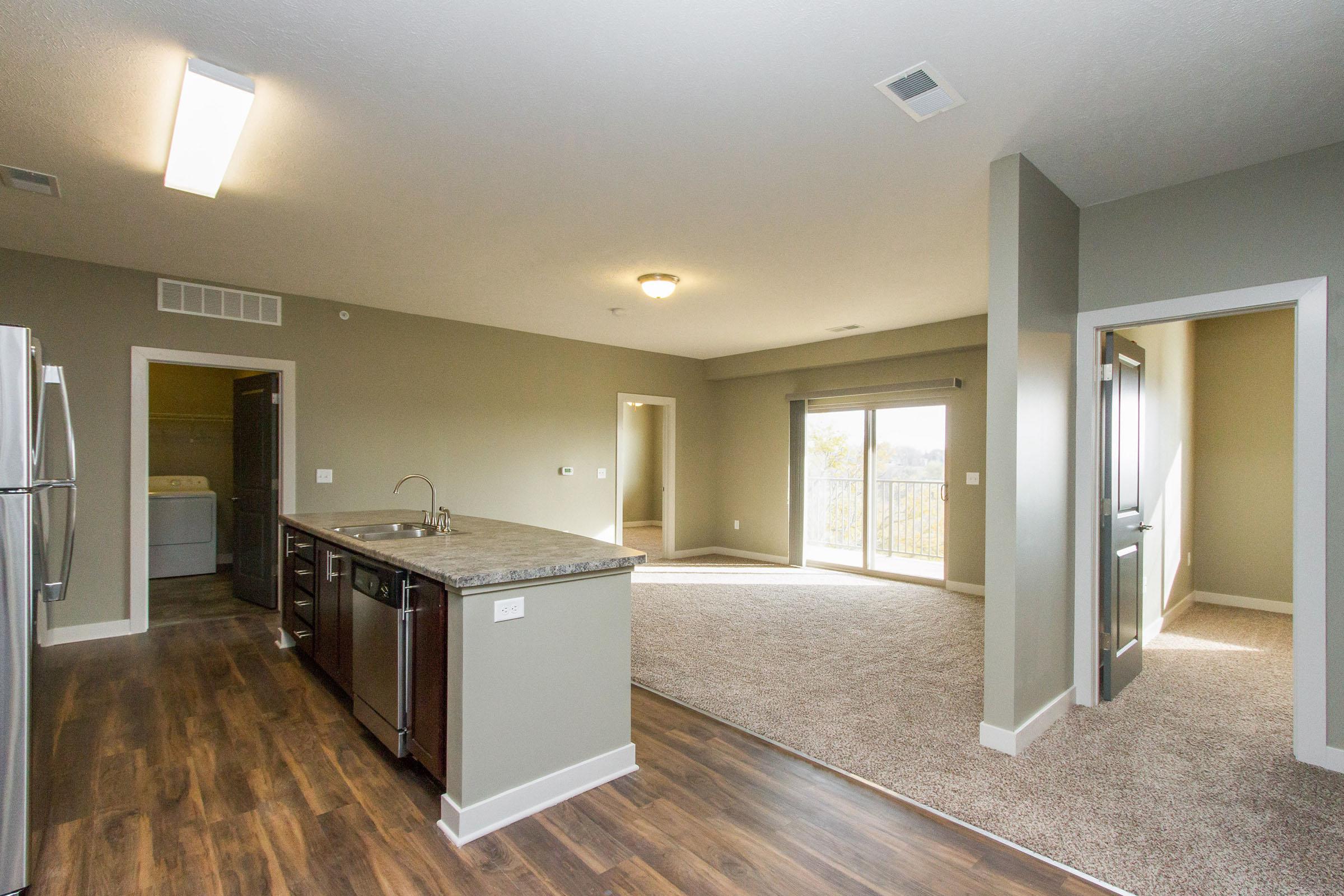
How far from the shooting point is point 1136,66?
2082 millimetres

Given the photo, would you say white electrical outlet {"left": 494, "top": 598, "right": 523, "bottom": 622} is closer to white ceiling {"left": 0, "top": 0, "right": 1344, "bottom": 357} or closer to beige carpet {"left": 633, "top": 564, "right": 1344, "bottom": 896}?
beige carpet {"left": 633, "top": 564, "right": 1344, "bottom": 896}

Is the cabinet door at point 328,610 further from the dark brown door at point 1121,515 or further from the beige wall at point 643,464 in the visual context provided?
the beige wall at point 643,464

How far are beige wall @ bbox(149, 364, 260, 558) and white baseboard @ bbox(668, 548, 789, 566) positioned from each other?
5.14m

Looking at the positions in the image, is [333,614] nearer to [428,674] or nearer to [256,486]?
[428,674]

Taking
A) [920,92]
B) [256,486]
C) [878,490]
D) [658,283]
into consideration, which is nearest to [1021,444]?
[920,92]

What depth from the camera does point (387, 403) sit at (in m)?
5.59

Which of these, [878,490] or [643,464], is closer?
[878,490]

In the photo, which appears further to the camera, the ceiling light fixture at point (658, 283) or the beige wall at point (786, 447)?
the beige wall at point (786, 447)

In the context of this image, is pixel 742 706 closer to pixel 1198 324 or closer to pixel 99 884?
pixel 99 884

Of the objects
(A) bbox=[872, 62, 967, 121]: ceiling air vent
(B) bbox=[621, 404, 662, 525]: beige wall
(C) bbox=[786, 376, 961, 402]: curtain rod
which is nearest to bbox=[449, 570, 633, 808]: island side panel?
(A) bbox=[872, 62, 967, 121]: ceiling air vent

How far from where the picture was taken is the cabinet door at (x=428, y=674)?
2.23m

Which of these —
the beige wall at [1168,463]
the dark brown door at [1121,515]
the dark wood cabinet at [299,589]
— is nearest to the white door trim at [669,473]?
the dark wood cabinet at [299,589]

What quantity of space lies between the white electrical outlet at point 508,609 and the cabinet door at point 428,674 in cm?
19

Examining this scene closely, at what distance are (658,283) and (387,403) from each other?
2.80 metres
